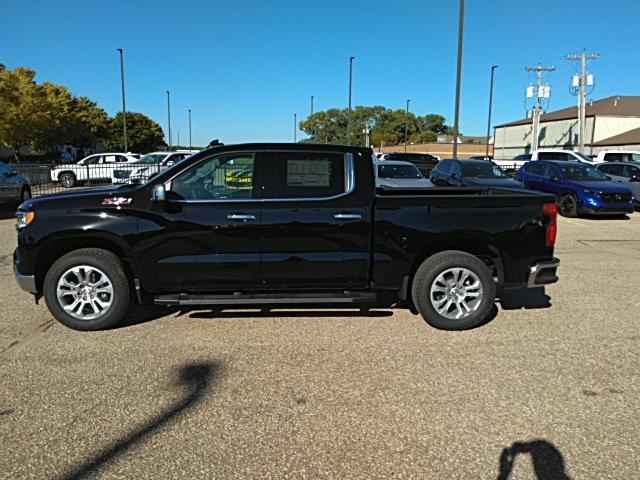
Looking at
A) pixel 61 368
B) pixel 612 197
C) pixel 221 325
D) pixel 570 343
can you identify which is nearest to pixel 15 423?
pixel 61 368

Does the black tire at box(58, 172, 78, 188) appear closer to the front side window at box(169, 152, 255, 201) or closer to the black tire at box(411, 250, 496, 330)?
the front side window at box(169, 152, 255, 201)

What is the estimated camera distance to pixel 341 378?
3752 mm

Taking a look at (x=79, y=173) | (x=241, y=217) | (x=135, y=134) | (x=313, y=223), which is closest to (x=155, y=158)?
(x=79, y=173)


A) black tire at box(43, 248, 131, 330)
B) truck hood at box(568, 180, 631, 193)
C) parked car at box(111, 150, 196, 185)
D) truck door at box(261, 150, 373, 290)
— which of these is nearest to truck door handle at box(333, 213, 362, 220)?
truck door at box(261, 150, 373, 290)

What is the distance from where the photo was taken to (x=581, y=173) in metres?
14.7

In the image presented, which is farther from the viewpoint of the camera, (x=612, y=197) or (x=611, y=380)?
(x=612, y=197)

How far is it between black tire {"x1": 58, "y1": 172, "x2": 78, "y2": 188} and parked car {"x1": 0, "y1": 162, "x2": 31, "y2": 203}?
821cm

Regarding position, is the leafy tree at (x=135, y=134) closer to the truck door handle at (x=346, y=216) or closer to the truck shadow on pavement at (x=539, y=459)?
the truck door handle at (x=346, y=216)

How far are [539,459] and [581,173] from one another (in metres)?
14.0

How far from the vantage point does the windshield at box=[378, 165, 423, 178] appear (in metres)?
14.8

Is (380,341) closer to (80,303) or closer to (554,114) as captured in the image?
(80,303)

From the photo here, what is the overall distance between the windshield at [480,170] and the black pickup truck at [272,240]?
10.2m

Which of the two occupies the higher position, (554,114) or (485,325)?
(554,114)

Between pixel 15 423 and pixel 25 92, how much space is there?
43628mm
